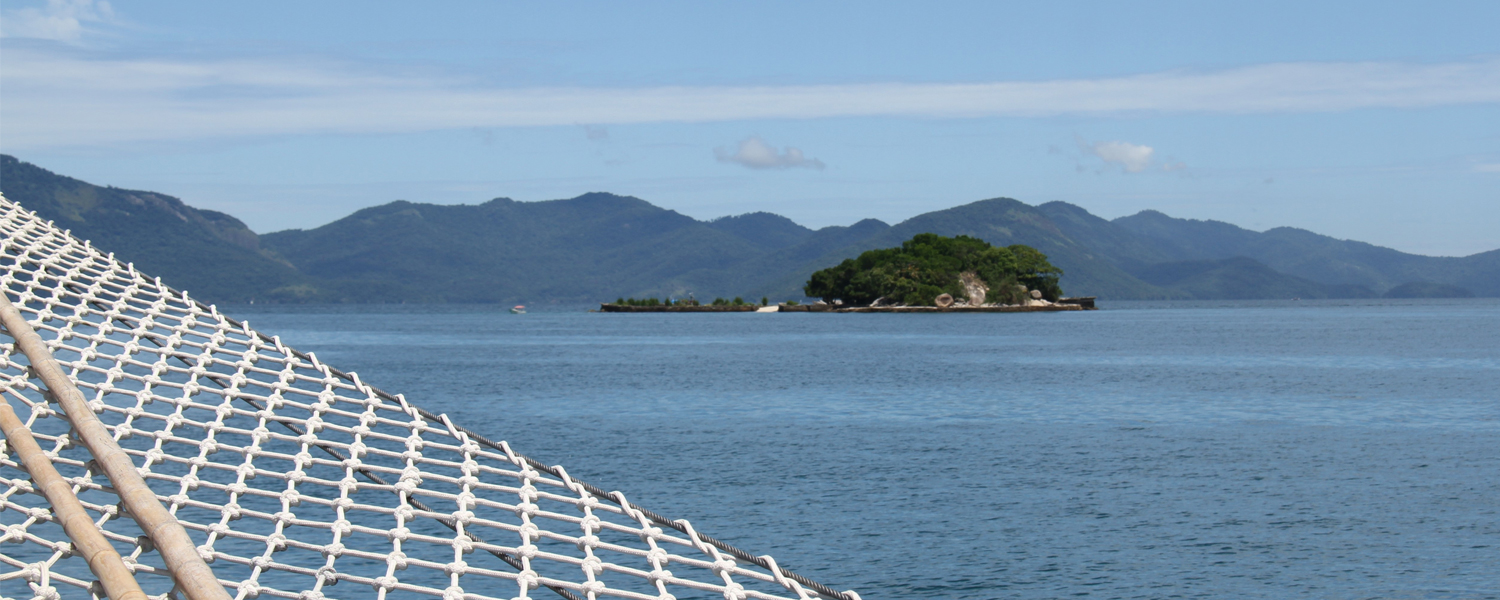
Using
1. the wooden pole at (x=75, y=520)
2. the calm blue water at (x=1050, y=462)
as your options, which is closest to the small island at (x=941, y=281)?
the calm blue water at (x=1050, y=462)

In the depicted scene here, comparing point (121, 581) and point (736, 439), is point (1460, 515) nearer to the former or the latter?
point (736, 439)

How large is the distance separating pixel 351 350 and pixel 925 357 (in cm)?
2895

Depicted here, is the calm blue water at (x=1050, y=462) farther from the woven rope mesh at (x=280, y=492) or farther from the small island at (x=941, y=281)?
the small island at (x=941, y=281)

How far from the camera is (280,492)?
23.3 feet

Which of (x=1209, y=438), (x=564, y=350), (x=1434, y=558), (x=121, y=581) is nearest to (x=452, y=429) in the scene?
(x=121, y=581)

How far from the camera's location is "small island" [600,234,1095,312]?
123 m

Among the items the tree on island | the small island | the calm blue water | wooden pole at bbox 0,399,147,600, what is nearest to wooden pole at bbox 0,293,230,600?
wooden pole at bbox 0,399,147,600

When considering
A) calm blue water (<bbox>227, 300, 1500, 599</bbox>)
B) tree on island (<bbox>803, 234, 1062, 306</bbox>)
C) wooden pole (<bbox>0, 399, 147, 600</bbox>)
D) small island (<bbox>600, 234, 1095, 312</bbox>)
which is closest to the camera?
wooden pole (<bbox>0, 399, 147, 600</bbox>)

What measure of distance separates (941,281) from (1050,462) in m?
108

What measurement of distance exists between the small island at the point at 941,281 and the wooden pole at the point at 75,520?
117 meters

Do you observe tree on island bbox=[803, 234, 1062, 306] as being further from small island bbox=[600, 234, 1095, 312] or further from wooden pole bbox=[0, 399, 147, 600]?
wooden pole bbox=[0, 399, 147, 600]

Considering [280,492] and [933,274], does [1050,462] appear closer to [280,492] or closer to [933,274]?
[280,492]

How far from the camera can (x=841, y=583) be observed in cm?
1113

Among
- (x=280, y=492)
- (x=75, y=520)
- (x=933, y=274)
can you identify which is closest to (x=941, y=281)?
(x=933, y=274)
